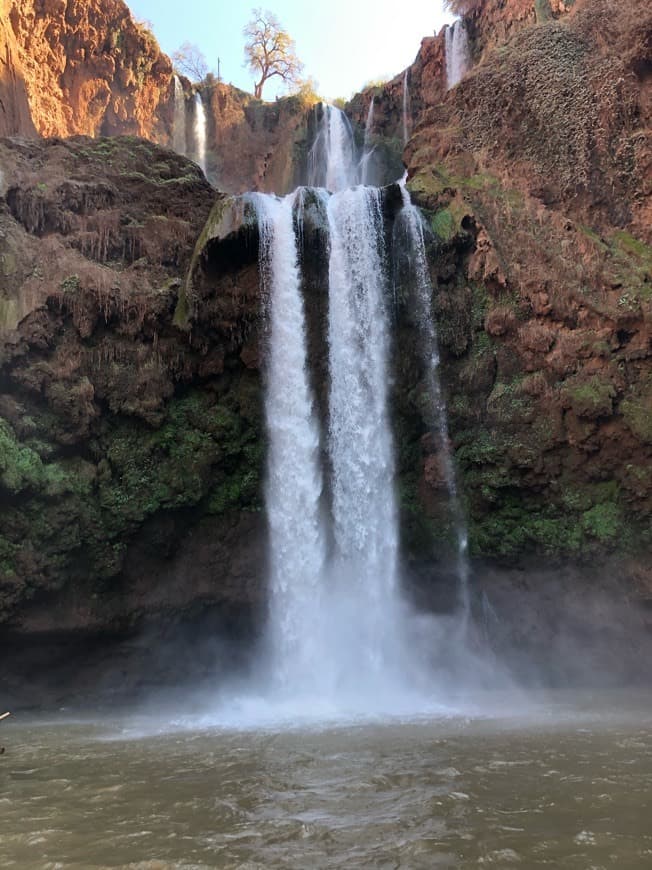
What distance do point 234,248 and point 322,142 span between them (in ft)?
46.8

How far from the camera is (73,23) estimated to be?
73.6 ft

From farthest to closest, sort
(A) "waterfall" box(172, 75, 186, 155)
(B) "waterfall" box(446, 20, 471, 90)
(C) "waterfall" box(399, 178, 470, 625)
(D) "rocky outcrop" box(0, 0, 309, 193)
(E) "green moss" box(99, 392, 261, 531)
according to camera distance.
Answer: (A) "waterfall" box(172, 75, 186, 155), (B) "waterfall" box(446, 20, 471, 90), (D) "rocky outcrop" box(0, 0, 309, 193), (C) "waterfall" box(399, 178, 470, 625), (E) "green moss" box(99, 392, 261, 531)

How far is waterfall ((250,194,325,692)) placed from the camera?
14.1m

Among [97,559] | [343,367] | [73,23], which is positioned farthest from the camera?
[73,23]

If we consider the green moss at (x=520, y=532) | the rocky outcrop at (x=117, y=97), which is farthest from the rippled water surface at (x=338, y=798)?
the rocky outcrop at (x=117, y=97)

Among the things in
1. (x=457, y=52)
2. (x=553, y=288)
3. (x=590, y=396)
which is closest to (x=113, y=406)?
(x=553, y=288)

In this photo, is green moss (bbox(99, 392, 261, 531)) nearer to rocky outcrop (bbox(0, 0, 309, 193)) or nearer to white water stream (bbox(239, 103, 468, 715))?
white water stream (bbox(239, 103, 468, 715))

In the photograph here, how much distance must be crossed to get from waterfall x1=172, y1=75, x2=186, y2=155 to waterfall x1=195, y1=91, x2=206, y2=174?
0.62m

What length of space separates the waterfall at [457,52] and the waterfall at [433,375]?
11.6 meters

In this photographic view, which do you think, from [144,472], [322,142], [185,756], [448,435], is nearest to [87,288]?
[144,472]

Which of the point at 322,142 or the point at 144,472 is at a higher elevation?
the point at 322,142

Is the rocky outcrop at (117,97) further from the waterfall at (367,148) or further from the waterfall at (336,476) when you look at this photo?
the waterfall at (336,476)

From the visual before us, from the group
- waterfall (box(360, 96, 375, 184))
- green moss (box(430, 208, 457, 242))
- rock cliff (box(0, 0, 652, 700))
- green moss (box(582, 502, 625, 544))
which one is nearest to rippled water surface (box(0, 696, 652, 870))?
rock cliff (box(0, 0, 652, 700))

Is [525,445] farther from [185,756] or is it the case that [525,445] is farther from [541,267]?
[185,756]
